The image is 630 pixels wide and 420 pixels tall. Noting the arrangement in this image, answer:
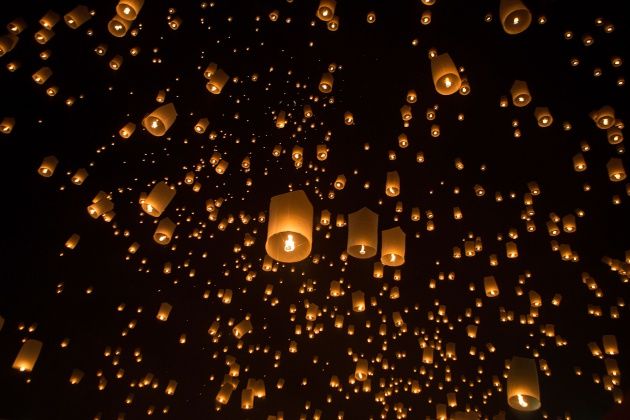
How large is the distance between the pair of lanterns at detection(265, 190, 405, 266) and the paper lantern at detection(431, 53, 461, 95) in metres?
1.04

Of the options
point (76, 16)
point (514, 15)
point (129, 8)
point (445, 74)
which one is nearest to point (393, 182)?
point (445, 74)

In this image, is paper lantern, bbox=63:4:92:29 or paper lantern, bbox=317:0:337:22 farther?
paper lantern, bbox=63:4:92:29

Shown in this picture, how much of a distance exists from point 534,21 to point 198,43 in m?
3.19

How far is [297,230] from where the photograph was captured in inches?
114

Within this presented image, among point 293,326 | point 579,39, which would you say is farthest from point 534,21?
point 293,326

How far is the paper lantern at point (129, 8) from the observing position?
143 inches

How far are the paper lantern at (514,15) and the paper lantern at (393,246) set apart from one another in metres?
1.66

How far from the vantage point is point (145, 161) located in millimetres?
5961

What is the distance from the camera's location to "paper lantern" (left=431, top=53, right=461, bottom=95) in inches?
144

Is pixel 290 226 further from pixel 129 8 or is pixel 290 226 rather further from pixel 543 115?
pixel 543 115

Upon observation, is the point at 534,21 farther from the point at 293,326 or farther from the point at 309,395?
the point at 309,395

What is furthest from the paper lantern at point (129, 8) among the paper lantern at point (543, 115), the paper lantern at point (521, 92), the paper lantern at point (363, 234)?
the paper lantern at point (543, 115)

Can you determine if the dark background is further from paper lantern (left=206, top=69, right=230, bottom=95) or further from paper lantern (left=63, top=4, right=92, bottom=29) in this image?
paper lantern (left=206, top=69, right=230, bottom=95)

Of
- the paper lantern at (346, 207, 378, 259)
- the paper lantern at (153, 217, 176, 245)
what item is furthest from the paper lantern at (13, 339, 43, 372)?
the paper lantern at (346, 207, 378, 259)
